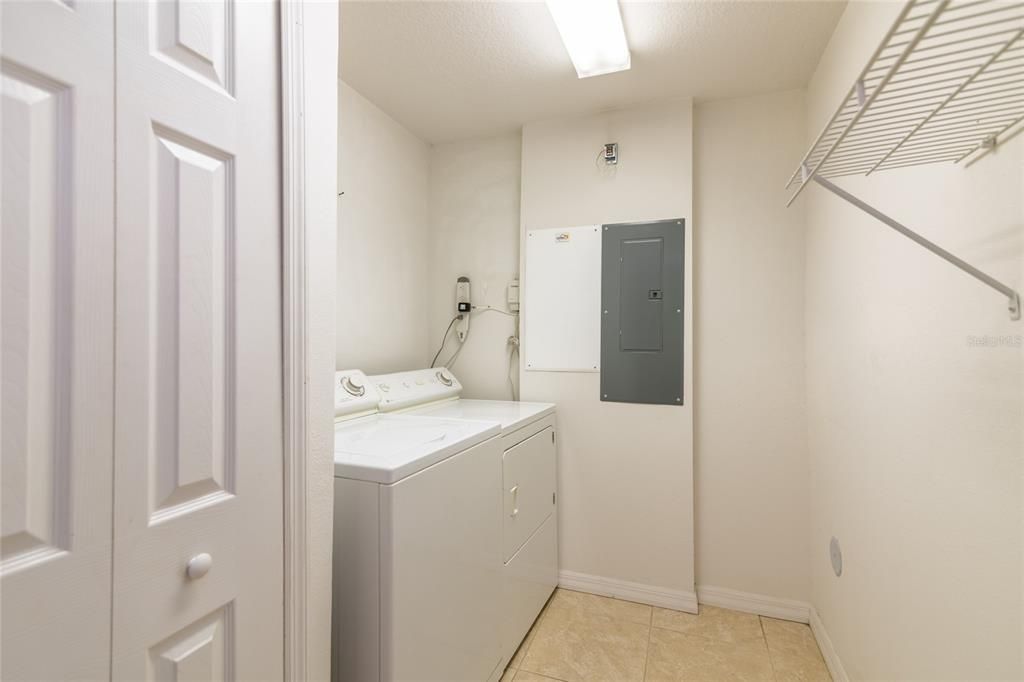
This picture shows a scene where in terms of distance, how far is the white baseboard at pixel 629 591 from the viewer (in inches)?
89.3

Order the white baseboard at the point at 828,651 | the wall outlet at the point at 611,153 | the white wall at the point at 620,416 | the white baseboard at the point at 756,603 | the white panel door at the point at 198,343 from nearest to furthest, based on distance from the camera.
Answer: the white panel door at the point at 198,343 → the white baseboard at the point at 828,651 → the white baseboard at the point at 756,603 → the white wall at the point at 620,416 → the wall outlet at the point at 611,153

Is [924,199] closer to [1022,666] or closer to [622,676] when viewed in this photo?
[1022,666]

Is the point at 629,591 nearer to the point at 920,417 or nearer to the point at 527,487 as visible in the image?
the point at 527,487

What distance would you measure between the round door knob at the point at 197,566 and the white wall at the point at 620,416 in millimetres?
1852

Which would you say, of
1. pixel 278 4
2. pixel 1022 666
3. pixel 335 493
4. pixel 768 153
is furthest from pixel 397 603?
pixel 768 153

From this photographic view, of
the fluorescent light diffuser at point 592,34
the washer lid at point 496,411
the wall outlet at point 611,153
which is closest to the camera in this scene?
the fluorescent light diffuser at point 592,34

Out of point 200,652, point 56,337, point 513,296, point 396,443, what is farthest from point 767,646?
A: point 56,337

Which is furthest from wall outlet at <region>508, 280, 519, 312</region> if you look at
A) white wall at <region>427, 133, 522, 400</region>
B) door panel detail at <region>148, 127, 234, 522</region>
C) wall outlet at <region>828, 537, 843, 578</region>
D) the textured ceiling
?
door panel detail at <region>148, 127, 234, 522</region>

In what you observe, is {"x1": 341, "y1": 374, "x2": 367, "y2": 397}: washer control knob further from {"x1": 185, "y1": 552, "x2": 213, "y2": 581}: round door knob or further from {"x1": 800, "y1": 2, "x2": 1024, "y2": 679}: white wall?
{"x1": 800, "y1": 2, "x2": 1024, "y2": 679}: white wall

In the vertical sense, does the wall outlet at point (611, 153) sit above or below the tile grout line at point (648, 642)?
above

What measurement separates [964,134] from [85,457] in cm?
161

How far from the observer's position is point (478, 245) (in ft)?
9.02

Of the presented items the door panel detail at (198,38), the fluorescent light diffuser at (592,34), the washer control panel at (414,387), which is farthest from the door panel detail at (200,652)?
the fluorescent light diffuser at (592,34)

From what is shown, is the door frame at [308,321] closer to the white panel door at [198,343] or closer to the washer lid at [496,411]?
the white panel door at [198,343]
